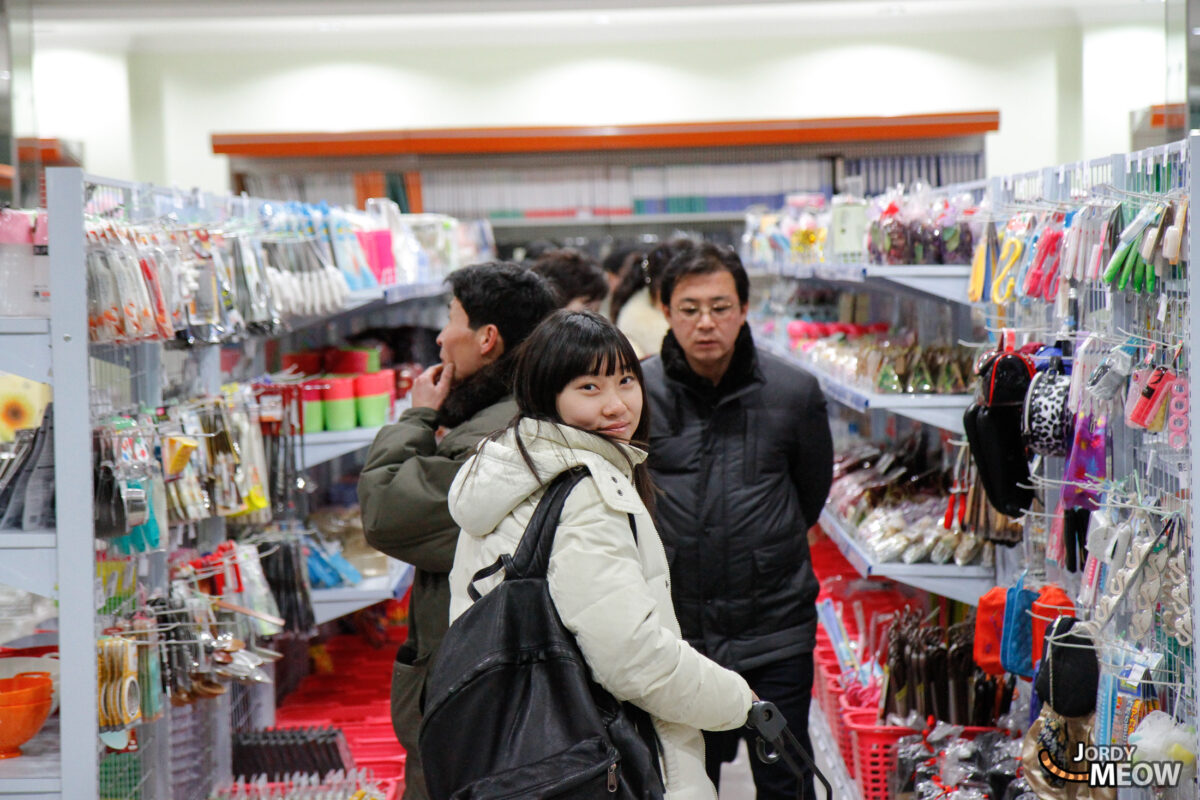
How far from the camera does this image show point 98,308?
7.62 feet

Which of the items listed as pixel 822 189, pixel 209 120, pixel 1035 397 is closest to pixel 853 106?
pixel 822 189

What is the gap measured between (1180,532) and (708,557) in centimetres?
99

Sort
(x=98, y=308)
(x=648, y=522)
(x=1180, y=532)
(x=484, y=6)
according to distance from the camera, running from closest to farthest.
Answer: (x=648, y=522) < (x=1180, y=532) < (x=98, y=308) < (x=484, y=6)

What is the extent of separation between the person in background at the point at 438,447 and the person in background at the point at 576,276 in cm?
195

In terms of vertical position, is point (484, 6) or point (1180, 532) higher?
point (484, 6)

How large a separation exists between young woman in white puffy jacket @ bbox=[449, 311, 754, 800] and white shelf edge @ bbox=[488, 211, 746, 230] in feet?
22.4

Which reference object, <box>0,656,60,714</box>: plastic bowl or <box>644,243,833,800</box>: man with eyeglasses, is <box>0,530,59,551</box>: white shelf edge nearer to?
<box>0,656,60,714</box>: plastic bowl

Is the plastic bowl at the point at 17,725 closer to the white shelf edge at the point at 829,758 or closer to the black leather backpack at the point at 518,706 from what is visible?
the black leather backpack at the point at 518,706

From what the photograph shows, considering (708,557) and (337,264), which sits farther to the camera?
(337,264)

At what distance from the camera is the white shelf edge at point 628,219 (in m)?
8.72

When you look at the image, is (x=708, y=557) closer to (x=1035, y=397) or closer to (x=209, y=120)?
(x=1035, y=397)

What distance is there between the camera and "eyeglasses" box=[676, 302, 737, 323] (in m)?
2.87

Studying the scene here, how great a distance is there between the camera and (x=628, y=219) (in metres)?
8.77
